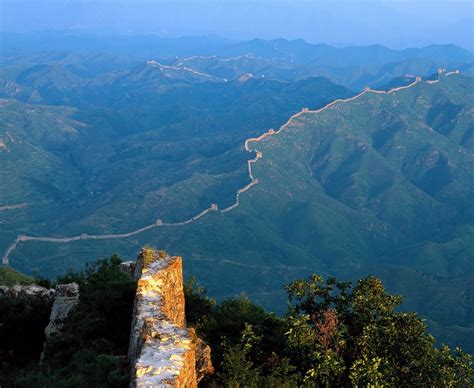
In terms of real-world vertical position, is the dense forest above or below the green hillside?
below

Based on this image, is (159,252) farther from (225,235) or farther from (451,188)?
(451,188)

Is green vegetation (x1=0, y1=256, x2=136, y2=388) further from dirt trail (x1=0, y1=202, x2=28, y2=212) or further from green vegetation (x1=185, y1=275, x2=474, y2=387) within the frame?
dirt trail (x1=0, y1=202, x2=28, y2=212)

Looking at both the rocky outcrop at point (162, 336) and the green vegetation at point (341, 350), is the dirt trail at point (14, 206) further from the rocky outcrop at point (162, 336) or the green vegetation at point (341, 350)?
the rocky outcrop at point (162, 336)

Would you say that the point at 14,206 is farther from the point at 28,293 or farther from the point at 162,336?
the point at 162,336

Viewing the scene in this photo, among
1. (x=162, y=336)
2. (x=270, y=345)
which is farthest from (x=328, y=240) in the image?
(x=162, y=336)

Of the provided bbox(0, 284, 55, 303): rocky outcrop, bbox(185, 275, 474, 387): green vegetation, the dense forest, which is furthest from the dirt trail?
bbox(185, 275, 474, 387): green vegetation
